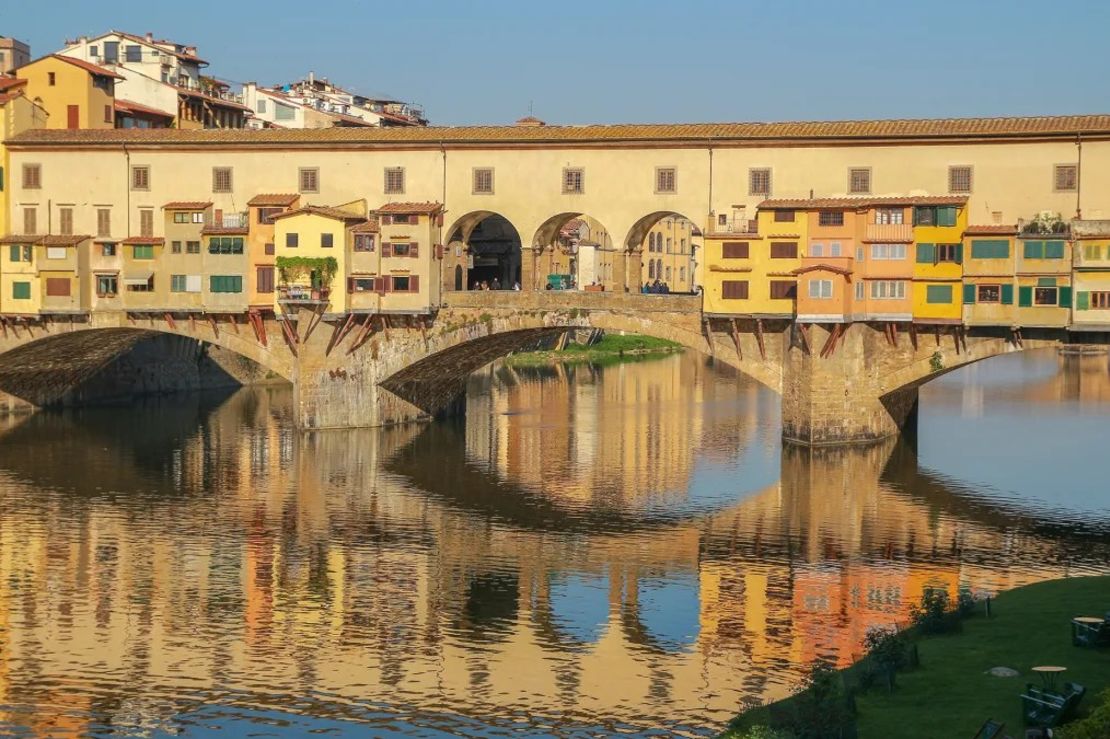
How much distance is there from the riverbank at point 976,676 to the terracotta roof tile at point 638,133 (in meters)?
31.2

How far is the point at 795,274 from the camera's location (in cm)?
6712

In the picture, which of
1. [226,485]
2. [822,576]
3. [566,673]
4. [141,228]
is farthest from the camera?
[141,228]

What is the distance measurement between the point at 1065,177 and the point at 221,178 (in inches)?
1542

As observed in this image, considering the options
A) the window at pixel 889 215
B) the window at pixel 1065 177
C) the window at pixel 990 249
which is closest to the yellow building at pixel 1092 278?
the window at pixel 1065 177

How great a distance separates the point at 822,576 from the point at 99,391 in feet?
181

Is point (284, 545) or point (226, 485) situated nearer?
point (284, 545)

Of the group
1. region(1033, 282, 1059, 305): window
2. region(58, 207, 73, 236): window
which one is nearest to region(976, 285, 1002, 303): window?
region(1033, 282, 1059, 305): window

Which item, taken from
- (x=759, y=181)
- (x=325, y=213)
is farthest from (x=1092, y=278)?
(x=325, y=213)

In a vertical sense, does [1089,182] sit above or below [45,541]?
above

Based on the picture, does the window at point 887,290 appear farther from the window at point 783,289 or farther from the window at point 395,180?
the window at point 395,180

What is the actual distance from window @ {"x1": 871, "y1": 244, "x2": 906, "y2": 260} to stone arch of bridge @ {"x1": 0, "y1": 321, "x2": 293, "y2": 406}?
91.1 feet

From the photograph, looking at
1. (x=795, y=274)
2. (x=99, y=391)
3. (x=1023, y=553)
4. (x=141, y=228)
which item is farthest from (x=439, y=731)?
(x=99, y=391)

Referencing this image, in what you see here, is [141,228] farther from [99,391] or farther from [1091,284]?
[1091,284]

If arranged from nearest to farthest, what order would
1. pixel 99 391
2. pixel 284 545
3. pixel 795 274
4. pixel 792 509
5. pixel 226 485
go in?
1. pixel 284 545
2. pixel 792 509
3. pixel 226 485
4. pixel 795 274
5. pixel 99 391
